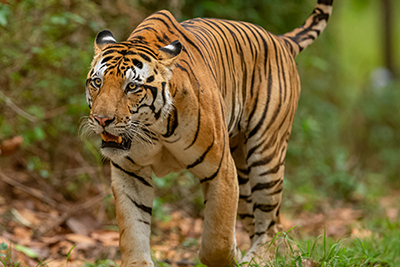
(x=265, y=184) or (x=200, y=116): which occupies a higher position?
(x=200, y=116)

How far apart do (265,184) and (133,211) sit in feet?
4.19

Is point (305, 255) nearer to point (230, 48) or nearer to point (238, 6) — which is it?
point (230, 48)

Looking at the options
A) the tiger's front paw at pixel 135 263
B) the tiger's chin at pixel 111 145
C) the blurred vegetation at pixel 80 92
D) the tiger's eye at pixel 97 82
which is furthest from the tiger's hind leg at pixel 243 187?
the tiger's eye at pixel 97 82

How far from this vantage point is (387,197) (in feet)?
28.9

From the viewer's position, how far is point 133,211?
3.13 m

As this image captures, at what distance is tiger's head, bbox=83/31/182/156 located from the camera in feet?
8.49

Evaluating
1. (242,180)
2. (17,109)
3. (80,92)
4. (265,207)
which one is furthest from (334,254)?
(80,92)

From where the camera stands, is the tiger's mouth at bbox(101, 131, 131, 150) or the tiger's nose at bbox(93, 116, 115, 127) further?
the tiger's mouth at bbox(101, 131, 131, 150)

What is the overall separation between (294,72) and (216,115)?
4.64 ft

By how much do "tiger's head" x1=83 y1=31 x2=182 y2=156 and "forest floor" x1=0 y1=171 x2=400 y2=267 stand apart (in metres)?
1.52

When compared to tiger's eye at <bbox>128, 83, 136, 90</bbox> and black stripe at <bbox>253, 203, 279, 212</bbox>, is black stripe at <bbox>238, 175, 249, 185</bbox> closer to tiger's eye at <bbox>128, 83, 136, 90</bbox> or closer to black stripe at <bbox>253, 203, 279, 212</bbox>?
black stripe at <bbox>253, 203, 279, 212</bbox>

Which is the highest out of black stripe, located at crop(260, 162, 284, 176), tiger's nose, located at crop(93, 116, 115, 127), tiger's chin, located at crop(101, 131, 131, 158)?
tiger's nose, located at crop(93, 116, 115, 127)

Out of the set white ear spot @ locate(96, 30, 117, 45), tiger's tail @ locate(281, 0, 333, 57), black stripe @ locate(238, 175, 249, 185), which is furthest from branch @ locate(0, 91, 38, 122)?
tiger's tail @ locate(281, 0, 333, 57)

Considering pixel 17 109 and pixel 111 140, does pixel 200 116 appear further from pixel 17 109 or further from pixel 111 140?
pixel 17 109
